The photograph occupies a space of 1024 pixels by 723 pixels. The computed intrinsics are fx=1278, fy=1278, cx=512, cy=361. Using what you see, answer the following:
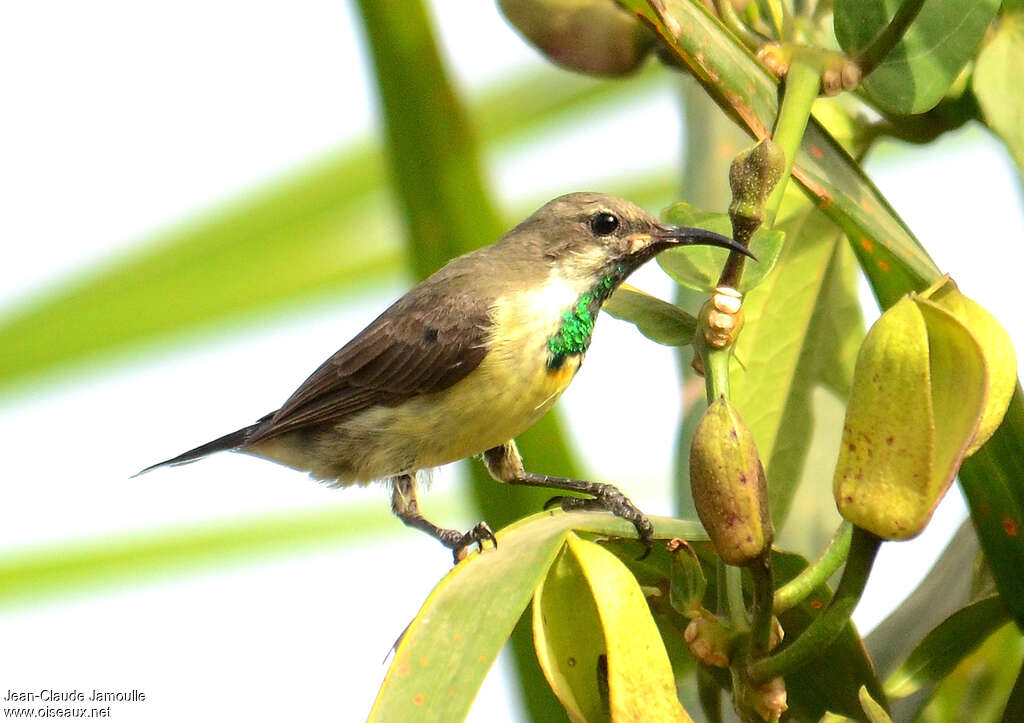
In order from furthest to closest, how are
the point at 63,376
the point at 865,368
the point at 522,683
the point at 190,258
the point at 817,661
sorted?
the point at 190,258 < the point at 63,376 < the point at 522,683 < the point at 817,661 < the point at 865,368

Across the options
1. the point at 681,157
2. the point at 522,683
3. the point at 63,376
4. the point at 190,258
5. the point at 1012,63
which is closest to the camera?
the point at 522,683

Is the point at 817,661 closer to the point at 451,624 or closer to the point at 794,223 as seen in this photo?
the point at 451,624

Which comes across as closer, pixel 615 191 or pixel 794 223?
pixel 794 223

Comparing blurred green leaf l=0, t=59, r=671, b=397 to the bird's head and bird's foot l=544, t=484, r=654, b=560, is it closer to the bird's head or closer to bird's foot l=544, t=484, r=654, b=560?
the bird's head

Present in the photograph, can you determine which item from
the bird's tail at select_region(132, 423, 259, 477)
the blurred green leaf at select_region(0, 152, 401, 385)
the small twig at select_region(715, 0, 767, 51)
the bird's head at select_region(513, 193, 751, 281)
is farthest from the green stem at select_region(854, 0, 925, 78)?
the bird's tail at select_region(132, 423, 259, 477)

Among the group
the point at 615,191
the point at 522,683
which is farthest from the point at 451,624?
the point at 615,191

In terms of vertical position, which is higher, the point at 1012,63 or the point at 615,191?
the point at 615,191

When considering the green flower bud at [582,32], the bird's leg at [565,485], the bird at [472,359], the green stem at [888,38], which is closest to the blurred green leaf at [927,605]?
the bird's leg at [565,485]
